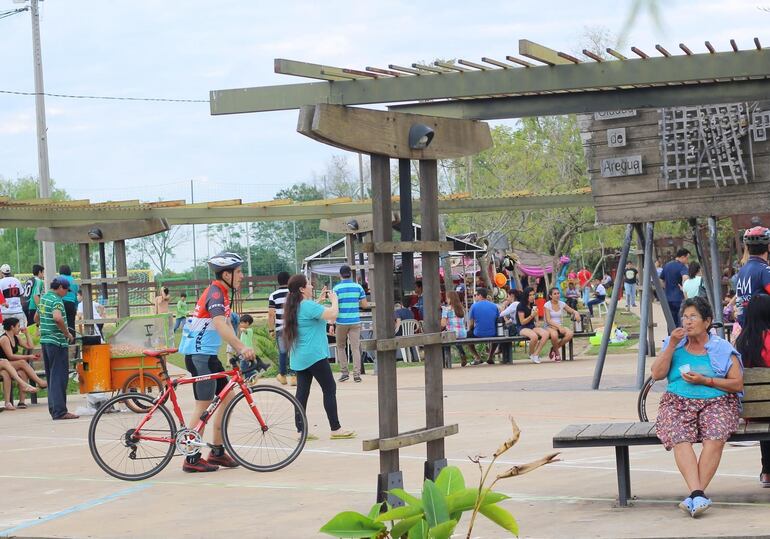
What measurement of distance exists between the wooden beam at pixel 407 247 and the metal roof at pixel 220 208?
11.0 meters

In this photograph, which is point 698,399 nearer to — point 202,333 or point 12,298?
point 202,333

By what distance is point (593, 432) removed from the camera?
7738 mm

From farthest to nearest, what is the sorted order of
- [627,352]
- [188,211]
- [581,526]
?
1. [627,352]
2. [188,211]
3. [581,526]

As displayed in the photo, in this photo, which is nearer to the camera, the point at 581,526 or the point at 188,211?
the point at 581,526

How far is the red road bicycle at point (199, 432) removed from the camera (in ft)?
33.8

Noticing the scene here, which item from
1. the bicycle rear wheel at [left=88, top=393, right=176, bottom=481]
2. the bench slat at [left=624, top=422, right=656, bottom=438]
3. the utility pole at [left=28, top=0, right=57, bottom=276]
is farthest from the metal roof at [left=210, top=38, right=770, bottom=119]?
the utility pole at [left=28, top=0, right=57, bottom=276]

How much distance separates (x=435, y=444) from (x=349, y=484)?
49.7 inches

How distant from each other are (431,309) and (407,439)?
90 centimetres

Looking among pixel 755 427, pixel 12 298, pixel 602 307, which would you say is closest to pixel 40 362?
pixel 12 298

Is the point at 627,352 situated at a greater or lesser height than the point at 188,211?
lesser

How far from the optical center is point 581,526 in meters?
7.10

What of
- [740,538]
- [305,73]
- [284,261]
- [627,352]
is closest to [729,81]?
[305,73]

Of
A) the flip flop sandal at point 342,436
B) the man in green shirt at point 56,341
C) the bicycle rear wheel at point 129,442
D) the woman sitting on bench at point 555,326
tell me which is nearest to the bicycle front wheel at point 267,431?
the bicycle rear wheel at point 129,442

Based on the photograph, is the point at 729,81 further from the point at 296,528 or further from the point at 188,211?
the point at 188,211
